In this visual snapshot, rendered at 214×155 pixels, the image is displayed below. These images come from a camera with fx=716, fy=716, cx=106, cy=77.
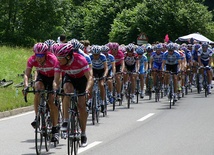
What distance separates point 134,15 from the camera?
179 feet

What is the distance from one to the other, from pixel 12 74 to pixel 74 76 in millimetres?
19604

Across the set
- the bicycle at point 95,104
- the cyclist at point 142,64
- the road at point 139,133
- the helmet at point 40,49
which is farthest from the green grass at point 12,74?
the helmet at point 40,49

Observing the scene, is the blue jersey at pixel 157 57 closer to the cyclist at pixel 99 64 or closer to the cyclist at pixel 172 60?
the cyclist at pixel 172 60

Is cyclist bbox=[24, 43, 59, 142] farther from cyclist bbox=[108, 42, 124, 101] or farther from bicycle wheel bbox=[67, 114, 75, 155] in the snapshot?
cyclist bbox=[108, 42, 124, 101]

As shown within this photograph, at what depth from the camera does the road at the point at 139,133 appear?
11827 mm

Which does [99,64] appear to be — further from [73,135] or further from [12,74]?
[12,74]

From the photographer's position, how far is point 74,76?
11453 mm

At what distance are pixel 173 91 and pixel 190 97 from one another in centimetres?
468

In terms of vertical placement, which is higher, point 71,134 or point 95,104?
point 95,104

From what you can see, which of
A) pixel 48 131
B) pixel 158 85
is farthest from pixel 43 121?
pixel 158 85

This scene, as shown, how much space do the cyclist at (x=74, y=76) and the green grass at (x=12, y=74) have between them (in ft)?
22.7

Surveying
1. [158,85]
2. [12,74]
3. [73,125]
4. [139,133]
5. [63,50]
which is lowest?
[139,133]

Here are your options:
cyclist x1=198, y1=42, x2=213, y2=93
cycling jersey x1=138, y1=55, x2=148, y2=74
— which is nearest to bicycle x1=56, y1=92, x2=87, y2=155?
cycling jersey x1=138, y1=55, x2=148, y2=74

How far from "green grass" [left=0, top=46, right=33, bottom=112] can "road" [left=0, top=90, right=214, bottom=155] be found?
0.78 m
